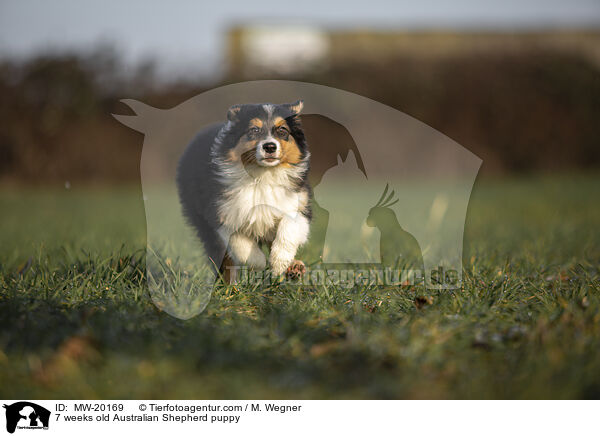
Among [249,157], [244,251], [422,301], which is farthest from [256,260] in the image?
[422,301]

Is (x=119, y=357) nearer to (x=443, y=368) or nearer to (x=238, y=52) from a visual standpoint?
(x=443, y=368)

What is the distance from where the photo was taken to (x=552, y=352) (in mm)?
1985

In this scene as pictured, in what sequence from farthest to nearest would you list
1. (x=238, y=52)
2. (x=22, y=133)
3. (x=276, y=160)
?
(x=238, y=52)
(x=22, y=133)
(x=276, y=160)

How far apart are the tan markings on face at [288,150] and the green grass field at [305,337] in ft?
2.45

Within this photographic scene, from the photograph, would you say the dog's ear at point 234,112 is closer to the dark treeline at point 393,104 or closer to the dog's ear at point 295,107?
the dog's ear at point 295,107

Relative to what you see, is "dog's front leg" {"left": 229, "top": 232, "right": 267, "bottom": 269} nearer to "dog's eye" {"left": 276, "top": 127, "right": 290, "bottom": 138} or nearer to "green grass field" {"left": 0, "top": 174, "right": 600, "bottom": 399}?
"green grass field" {"left": 0, "top": 174, "right": 600, "bottom": 399}

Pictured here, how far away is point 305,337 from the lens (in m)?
2.27

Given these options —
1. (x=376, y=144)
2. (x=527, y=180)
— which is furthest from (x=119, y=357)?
(x=527, y=180)

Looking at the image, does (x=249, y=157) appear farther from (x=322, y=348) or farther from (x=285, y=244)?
(x=322, y=348)
